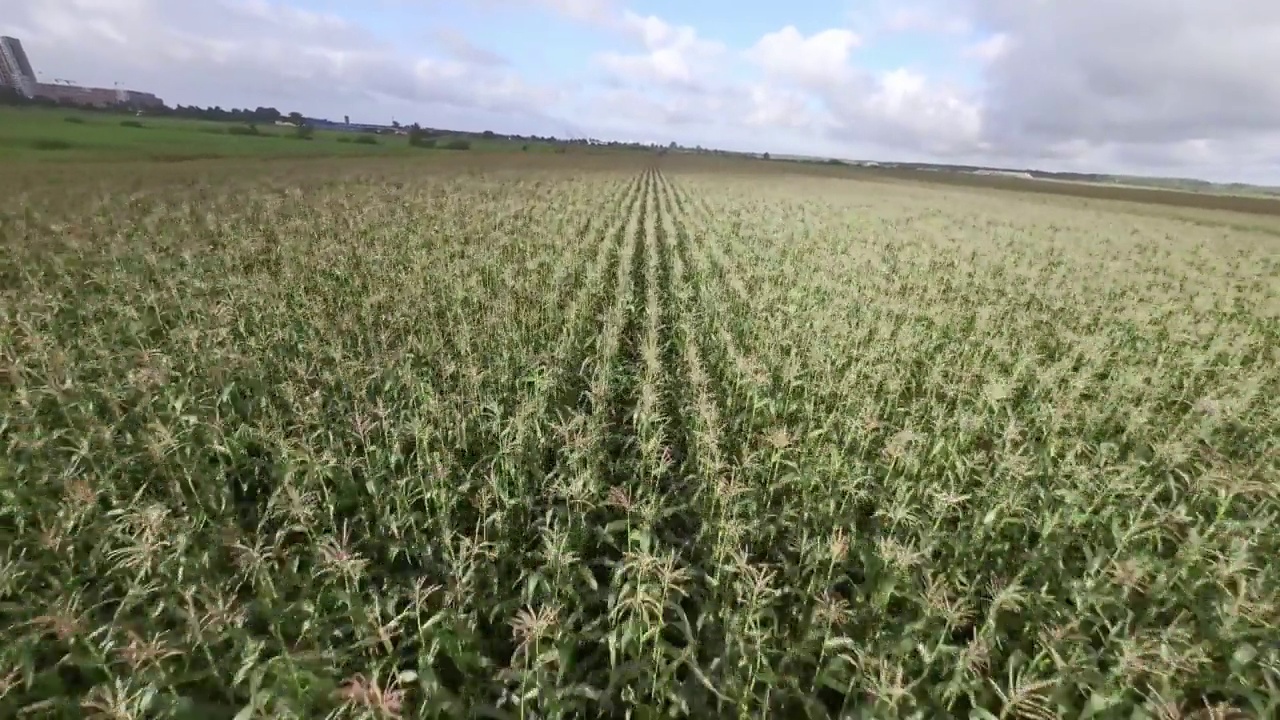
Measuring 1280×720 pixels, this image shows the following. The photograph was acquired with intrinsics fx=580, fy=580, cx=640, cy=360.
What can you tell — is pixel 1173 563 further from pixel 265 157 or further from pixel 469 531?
pixel 265 157

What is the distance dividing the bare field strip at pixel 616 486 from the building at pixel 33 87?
12960cm

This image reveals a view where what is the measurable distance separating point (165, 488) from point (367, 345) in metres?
3.53

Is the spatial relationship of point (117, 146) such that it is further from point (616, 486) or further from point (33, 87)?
point (33, 87)

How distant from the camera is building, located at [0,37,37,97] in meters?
106

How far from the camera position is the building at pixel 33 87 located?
345 feet

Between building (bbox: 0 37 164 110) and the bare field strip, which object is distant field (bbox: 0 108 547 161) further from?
building (bbox: 0 37 164 110)

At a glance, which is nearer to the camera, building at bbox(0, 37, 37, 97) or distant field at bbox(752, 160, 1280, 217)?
distant field at bbox(752, 160, 1280, 217)

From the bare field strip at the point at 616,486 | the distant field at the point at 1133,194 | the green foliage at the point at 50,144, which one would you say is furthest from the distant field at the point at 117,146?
the distant field at the point at 1133,194

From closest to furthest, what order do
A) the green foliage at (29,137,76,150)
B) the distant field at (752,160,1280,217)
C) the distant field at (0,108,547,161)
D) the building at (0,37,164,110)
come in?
the distant field at (0,108,547,161)
the green foliage at (29,137,76,150)
the distant field at (752,160,1280,217)
the building at (0,37,164,110)

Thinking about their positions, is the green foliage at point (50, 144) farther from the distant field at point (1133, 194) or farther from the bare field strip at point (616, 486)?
the distant field at point (1133, 194)

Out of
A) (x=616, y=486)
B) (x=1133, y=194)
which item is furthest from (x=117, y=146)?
(x=1133, y=194)

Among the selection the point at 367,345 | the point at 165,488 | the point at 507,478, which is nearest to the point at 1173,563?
the point at 507,478

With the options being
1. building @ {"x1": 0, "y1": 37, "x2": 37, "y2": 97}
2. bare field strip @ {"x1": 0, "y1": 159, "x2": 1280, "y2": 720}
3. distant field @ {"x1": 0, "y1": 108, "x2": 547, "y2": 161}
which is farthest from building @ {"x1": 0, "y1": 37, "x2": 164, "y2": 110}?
bare field strip @ {"x1": 0, "y1": 159, "x2": 1280, "y2": 720}

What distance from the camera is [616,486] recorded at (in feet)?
18.6
